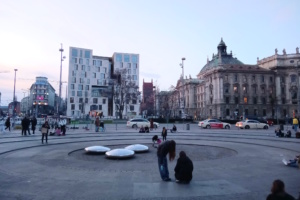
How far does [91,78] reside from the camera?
298ft

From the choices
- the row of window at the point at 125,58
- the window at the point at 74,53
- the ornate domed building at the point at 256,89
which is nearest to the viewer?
the ornate domed building at the point at 256,89

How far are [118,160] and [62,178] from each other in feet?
13.5

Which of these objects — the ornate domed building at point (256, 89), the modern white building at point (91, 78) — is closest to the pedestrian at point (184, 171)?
the ornate domed building at point (256, 89)

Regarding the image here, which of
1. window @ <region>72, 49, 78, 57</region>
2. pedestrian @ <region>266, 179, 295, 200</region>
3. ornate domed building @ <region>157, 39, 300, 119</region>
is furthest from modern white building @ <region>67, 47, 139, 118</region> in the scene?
pedestrian @ <region>266, 179, 295, 200</region>

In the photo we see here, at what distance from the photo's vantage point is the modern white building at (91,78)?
3376 inches

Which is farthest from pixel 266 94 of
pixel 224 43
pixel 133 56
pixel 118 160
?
pixel 118 160

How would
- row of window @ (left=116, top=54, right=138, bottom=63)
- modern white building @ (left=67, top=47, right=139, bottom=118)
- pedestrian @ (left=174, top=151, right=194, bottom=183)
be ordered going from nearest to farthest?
pedestrian @ (left=174, top=151, right=194, bottom=183) < modern white building @ (left=67, top=47, right=139, bottom=118) < row of window @ (left=116, top=54, right=138, bottom=63)

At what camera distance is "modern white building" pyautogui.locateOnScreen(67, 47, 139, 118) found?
281 feet

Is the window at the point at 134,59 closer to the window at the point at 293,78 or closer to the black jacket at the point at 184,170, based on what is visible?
the window at the point at 293,78

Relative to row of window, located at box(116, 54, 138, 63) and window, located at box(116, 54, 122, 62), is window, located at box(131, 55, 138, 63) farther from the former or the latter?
window, located at box(116, 54, 122, 62)

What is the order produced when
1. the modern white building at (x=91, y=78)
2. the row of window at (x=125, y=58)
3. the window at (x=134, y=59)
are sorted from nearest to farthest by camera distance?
the modern white building at (x=91, y=78) → the row of window at (x=125, y=58) → the window at (x=134, y=59)

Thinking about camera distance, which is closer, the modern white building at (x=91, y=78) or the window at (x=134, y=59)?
the modern white building at (x=91, y=78)

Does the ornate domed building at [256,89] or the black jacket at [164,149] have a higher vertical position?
the ornate domed building at [256,89]

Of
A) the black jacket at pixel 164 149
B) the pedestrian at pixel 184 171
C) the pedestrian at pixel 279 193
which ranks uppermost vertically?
the black jacket at pixel 164 149
